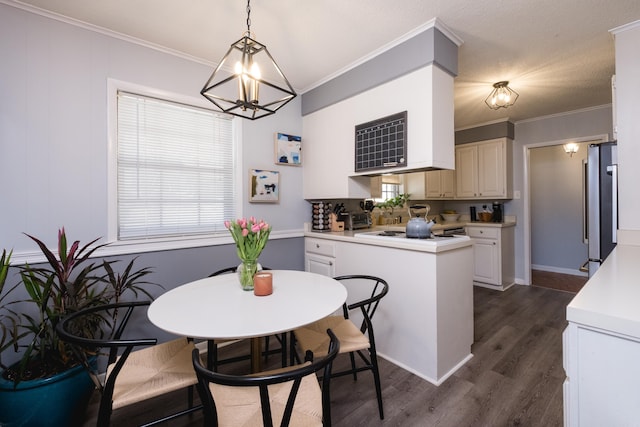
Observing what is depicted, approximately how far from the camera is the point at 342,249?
2.59 m

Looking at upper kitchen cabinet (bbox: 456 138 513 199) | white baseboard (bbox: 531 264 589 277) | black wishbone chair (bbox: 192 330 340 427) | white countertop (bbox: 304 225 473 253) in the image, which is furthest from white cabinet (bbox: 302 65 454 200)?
white baseboard (bbox: 531 264 589 277)

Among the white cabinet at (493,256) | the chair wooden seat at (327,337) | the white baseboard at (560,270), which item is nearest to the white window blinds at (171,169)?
the chair wooden seat at (327,337)

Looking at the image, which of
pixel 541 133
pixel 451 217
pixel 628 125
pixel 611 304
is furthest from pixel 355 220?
pixel 541 133

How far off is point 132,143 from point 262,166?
3.56ft

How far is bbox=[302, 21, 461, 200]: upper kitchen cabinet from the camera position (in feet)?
6.73

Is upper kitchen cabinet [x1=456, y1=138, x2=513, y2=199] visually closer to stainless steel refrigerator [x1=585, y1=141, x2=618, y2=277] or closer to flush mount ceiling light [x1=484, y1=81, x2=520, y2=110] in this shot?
flush mount ceiling light [x1=484, y1=81, x2=520, y2=110]

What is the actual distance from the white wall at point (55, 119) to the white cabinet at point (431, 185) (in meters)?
3.72

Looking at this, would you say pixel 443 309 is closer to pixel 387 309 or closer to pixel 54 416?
pixel 387 309

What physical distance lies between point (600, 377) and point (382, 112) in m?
2.08

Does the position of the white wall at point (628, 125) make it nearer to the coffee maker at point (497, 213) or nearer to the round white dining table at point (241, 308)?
the round white dining table at point (241, 308)

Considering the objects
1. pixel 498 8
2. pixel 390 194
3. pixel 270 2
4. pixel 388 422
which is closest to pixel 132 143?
pixel 270 2

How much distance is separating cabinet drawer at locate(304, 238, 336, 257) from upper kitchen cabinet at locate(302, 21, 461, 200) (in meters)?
0.47

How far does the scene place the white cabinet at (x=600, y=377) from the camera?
71cm

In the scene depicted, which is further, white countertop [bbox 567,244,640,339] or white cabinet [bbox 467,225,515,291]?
white cabinet [bbox 467,225,515,291]
